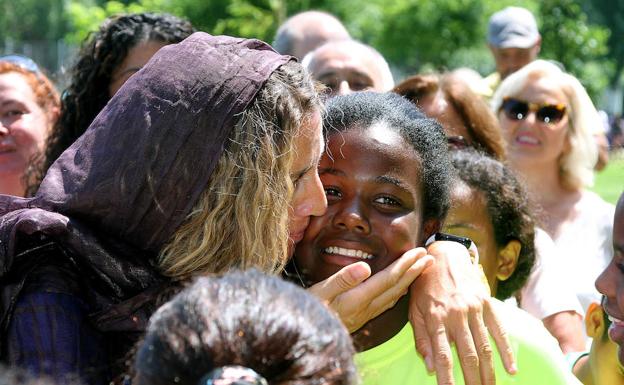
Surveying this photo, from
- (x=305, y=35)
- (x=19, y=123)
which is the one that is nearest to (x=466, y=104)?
(x=305, y=35)

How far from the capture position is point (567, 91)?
5.29 m

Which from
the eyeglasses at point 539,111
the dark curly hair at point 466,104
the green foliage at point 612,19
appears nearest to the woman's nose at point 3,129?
the dark curly hair at point 466,104

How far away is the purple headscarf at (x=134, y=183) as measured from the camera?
2.00 meters

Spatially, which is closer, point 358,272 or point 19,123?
point 358,272

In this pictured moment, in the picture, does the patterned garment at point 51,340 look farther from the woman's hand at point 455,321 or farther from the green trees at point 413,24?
the green trees at point 413,24

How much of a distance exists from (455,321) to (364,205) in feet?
1.38

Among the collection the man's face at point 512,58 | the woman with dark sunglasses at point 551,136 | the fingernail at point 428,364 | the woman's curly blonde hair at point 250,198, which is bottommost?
the man's face at point 512,58

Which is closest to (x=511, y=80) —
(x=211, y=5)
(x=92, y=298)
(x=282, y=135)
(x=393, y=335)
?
(x=393, y=335)

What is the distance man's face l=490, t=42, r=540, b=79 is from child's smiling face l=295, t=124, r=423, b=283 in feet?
15.5

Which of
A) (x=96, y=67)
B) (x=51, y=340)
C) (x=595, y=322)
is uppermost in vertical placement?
(x=51, y=340)

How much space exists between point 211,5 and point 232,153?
689 inches

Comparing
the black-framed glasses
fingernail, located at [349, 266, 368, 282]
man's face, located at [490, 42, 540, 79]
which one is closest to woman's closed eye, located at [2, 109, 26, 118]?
the black-framed glasses

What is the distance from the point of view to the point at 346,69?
468 cm

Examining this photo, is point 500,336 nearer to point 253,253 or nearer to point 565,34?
point 253,253
